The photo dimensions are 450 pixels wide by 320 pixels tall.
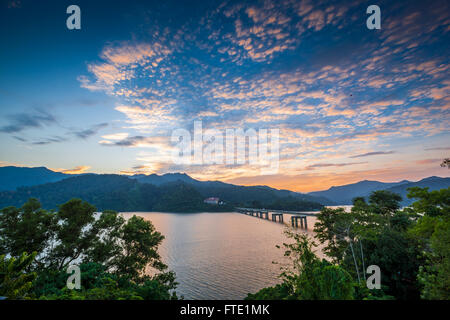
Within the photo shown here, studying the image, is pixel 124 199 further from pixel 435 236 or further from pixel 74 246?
pixel 435 236

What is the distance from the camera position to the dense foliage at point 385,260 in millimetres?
8109

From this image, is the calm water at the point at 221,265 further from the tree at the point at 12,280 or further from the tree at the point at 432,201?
the tree at the point at 432,201

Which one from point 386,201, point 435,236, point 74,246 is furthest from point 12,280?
point 386,201

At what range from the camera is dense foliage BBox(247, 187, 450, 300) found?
8109 mm

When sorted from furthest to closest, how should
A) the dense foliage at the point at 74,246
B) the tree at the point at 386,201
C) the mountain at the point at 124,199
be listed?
the mountain at the point at 124,199
the tree at the point at 386,201
the dense foliage at the point at 74,246

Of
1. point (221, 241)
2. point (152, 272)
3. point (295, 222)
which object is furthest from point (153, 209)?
point (152, 272)

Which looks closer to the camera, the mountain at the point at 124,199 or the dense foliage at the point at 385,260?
the dense foliage at the point at 385,260

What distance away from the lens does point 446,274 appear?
8047 millimetres

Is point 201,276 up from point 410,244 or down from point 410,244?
down

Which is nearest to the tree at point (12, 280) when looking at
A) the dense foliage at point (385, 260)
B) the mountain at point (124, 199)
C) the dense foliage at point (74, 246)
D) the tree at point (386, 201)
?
the dense foliage at point (74, 246)

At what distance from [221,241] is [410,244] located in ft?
131

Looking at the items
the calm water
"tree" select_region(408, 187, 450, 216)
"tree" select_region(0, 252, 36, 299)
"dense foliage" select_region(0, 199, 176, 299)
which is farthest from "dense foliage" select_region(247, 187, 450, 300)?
"tree" select_region(0, 252, 36, 299)

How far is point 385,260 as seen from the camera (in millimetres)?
15492
